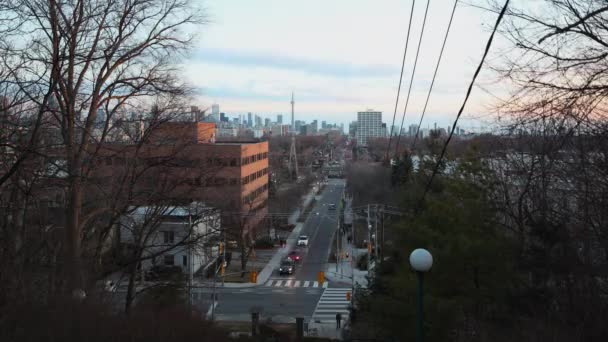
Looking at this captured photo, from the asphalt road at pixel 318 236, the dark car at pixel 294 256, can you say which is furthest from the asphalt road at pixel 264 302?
the dark car at pixel 294 256

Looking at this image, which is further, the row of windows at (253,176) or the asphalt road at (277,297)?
the row of windows at (253,176)

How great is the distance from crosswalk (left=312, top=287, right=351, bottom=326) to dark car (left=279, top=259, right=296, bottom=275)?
10.7 feet

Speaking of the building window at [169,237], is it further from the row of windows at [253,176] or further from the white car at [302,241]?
the white car at [302,241]

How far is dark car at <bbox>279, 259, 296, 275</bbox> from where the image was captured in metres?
28.7

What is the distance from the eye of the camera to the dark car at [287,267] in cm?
2870

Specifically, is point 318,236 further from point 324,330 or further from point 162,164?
point 162,164

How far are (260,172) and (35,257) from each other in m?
33.5

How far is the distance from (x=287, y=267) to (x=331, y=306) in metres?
6.24

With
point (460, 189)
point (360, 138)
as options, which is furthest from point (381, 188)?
point (360, 138)

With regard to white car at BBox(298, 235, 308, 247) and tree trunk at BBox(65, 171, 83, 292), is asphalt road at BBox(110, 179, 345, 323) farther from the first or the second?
tree trunk at BBox(65, 171, 83, 292)

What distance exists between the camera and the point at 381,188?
144 ft

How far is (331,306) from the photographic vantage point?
75.2ft

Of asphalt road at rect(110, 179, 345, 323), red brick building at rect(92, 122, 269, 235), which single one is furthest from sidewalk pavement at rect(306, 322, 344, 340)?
red brick building at rect(92, 122, 269, 235)

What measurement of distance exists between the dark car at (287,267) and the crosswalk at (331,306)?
3267mm
